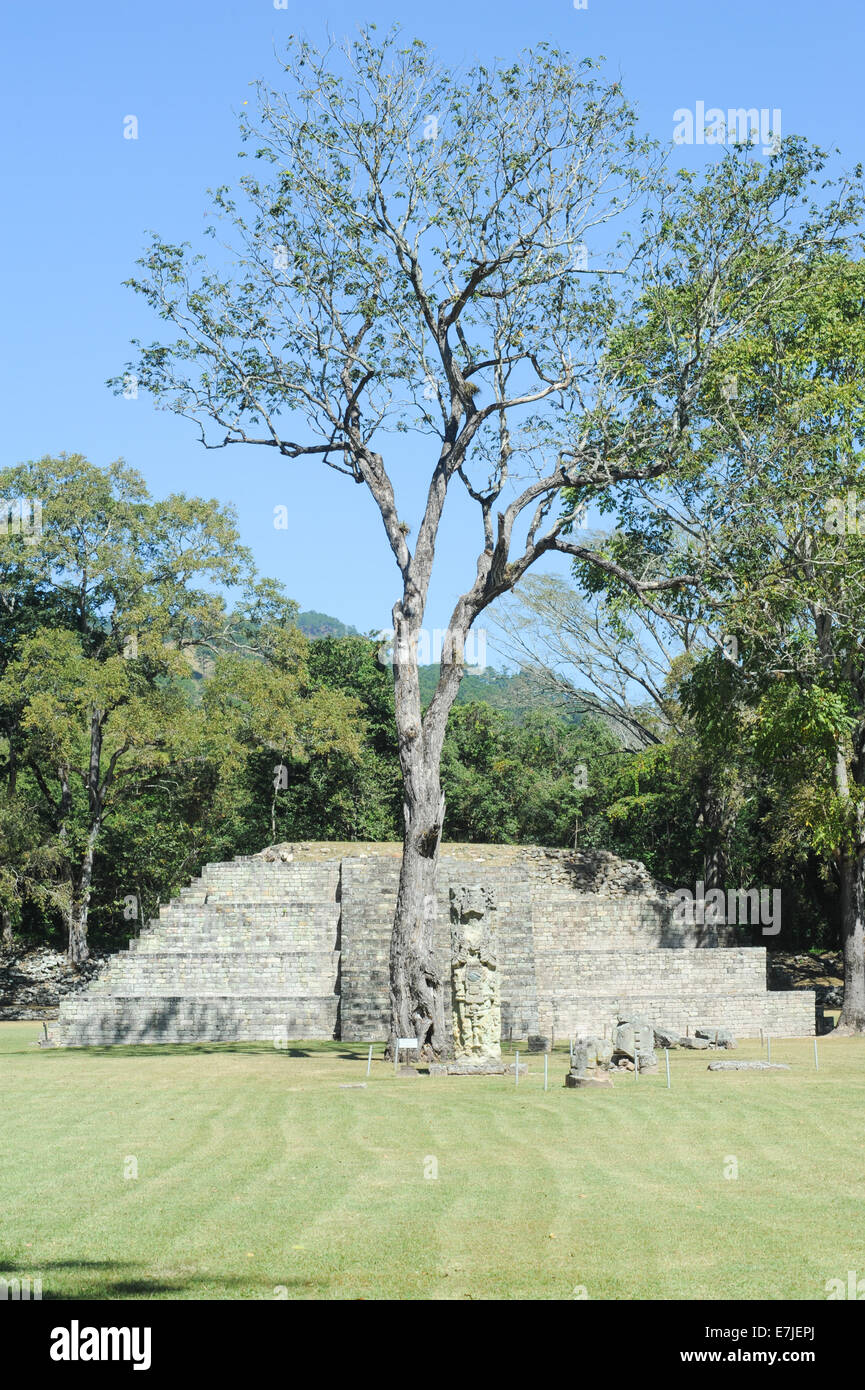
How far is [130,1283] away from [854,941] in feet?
64.6

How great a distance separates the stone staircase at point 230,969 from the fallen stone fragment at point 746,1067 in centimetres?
770

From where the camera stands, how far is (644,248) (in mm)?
20891

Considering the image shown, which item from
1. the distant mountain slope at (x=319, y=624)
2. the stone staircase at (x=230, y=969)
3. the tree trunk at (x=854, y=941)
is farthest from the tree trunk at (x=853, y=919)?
the distant mountain slope at (x=319, y=624)

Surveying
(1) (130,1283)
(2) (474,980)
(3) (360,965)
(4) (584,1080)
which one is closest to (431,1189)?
(1) (130,1283)

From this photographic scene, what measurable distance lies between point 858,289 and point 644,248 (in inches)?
214

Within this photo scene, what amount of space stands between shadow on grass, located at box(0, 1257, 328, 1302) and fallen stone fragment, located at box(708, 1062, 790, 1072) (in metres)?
12.0

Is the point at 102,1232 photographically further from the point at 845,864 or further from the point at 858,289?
the point at 858,289

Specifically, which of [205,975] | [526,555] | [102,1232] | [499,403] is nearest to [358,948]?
[205,975]

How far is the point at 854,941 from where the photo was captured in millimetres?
23797

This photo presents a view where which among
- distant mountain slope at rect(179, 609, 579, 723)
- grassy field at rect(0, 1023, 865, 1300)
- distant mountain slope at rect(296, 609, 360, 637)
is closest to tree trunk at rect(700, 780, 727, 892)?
distant mountain slope at rect(179, 609, 579, 723)

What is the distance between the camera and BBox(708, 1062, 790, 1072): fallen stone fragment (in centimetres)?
1747

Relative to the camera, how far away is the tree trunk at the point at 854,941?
77.8 feet

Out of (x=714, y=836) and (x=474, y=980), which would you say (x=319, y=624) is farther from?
(x=474, y=980)
